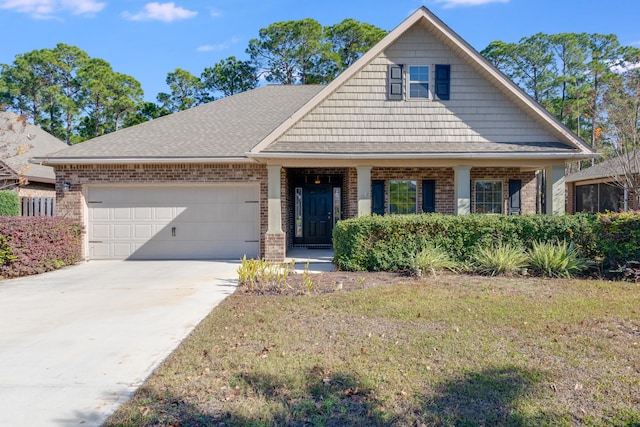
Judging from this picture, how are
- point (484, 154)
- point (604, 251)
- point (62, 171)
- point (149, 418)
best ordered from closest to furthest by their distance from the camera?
point (149, 418) < point (604, 251) < point (484, 154) < point (62, 171)

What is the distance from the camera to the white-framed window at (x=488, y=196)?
525 inches

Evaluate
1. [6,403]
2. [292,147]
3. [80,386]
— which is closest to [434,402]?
[80,386]

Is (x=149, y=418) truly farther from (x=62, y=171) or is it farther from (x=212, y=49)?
(x=212, y=49)

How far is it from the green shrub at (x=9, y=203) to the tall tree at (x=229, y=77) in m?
20.0

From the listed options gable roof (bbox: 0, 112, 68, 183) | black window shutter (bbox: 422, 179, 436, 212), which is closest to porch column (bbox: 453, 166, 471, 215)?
black window shutter (bbox: 422, 179, 436, 212)

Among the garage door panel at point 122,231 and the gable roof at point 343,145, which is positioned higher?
the gable roof at point 343,145

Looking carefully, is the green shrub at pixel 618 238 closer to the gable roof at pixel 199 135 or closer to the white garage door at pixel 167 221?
the white garage door at pixel 167 221

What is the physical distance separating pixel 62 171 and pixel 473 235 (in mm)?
11044

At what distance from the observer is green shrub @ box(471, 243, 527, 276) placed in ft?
28.3

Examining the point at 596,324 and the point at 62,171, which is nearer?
the point at 596,324

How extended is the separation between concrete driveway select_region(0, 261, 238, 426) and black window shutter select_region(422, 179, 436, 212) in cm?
650

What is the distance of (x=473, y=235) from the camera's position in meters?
Answer: 9.28

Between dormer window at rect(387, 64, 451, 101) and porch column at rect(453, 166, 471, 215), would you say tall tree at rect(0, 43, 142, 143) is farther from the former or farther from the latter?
porch column at rect(453, 166, 471, 215)

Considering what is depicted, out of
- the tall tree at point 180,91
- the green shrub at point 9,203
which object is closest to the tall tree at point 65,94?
the tall tree at point 180,91
